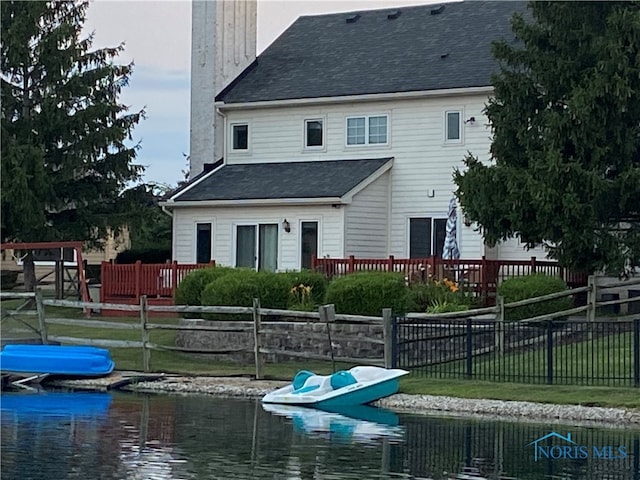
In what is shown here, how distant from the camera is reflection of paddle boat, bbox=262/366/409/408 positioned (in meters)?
21.4

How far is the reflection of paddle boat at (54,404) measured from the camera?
20.0m

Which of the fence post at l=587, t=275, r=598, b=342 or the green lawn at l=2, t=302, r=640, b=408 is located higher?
the fence post at l=587, t=275, r=598, b=342

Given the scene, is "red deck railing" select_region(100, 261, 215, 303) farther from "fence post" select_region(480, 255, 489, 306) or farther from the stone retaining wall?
"fence post" select_region(480, 255, 489, 306)

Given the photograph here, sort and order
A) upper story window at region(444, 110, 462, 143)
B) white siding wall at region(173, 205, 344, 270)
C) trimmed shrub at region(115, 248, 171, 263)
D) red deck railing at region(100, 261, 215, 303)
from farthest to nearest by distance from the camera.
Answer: trimmed shrub at region(115, 248, 171, 263) < upper story window at region(444, 110, 462, 143) < white siding wall at region(173, 205, 344, 270) < red deck railing at region(100, 261, 215, 303)

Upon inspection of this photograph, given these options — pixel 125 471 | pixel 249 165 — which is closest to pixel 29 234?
pixel 249 165

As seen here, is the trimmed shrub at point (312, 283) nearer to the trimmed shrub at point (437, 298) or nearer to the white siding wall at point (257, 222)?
the trimmed shrub at point (437, 298)

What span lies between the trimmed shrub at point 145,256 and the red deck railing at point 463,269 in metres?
19.7

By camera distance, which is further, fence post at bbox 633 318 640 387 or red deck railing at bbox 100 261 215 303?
red deck railing at bbox 100 261 215 303

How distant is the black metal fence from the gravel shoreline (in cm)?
201

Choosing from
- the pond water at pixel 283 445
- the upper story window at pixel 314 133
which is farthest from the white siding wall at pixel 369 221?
the pond water at pixel 283 445

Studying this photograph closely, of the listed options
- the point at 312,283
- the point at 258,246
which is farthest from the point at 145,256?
the point at 312,283

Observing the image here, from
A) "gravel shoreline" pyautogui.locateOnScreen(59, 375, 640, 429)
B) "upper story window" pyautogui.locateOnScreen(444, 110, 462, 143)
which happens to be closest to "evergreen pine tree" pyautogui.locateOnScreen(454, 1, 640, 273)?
"upper story window" pyautogui.locateOnScreen(444, 110, 462, 143)

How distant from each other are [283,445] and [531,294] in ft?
40.1

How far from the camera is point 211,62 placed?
41.6 metres
